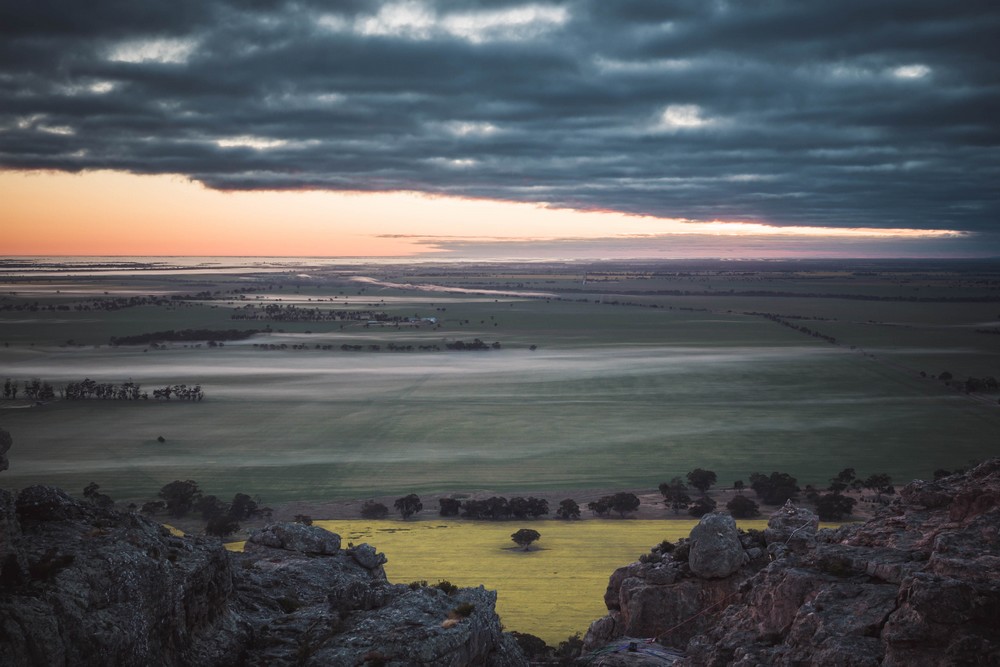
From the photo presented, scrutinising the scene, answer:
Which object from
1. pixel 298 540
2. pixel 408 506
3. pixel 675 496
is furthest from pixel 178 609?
pixel 675 496

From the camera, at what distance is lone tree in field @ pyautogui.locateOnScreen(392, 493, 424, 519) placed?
147 feet

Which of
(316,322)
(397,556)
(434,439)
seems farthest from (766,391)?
(316,322)

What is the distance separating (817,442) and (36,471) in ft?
181

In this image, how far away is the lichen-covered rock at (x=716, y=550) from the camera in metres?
20.4

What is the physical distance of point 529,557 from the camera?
3744cm

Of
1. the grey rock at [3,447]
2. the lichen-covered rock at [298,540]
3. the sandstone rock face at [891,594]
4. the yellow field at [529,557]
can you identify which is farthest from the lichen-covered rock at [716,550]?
the grey rock at [3,447]

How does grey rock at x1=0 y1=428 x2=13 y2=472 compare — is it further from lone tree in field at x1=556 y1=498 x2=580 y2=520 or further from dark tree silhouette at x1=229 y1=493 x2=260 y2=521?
lone tree in field at x1=556 y1=498 x2=580 y2=520

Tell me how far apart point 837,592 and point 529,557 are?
24455 mm

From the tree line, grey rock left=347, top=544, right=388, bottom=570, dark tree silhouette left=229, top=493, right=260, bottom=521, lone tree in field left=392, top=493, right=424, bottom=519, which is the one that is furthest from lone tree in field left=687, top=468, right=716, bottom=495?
the tree line

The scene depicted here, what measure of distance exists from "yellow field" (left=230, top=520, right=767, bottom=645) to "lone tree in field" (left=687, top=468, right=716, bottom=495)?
24.9ft

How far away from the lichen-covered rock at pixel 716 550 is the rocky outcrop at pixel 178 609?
5.66 m

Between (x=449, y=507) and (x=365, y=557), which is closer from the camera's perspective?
(x=365, y=557)

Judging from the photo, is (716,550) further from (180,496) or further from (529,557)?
(180,496)

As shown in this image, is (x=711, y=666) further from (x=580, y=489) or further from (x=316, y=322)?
(x=316, y=322)
